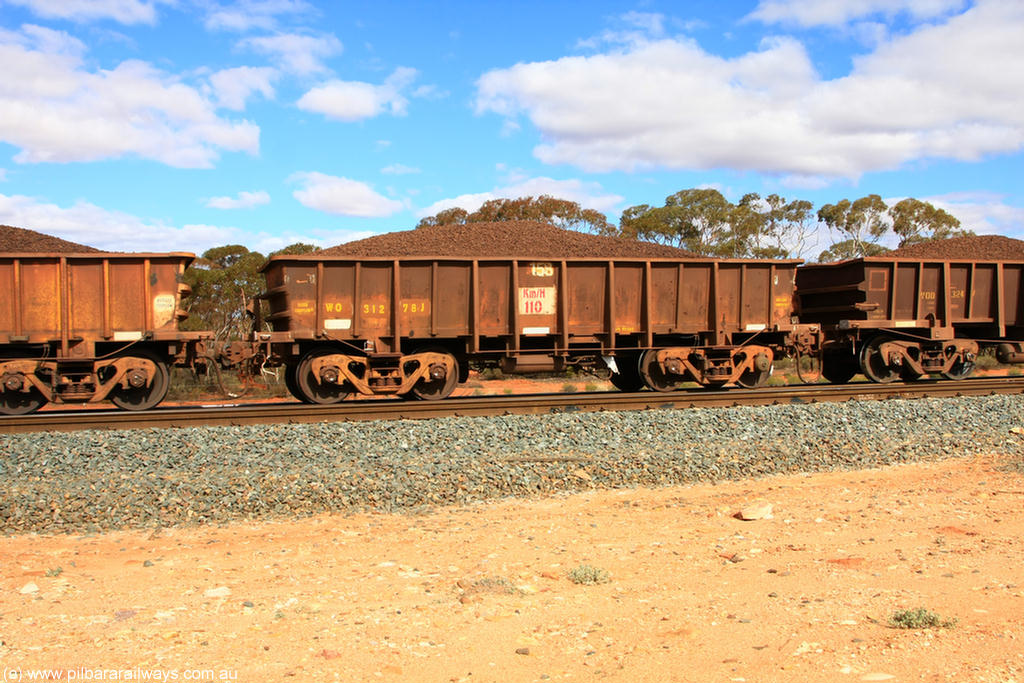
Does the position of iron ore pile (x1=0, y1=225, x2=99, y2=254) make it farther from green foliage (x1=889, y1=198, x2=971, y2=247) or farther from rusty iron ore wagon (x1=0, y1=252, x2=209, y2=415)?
green foliage (x1=889, y1=198, x2=971, y2=247)

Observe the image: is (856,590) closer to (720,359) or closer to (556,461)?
(556,461)

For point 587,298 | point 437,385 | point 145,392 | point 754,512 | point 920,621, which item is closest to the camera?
point 920,621

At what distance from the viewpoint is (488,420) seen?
10.2m

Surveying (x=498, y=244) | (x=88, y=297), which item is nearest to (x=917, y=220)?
(x=498, y=244)

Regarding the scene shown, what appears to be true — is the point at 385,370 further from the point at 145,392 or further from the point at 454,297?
the point at 145,392

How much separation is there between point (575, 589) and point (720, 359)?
965 centimetres

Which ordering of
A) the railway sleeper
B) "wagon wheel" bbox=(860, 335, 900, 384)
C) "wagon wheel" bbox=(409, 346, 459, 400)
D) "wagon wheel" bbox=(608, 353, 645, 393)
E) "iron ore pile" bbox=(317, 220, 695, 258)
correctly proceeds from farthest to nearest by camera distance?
"iron ore pile" bbox=(317, 220, 695, 258), "wagon wheel" bbox=(860, 335, 900, 384), "wagon wheel" bbox=(608, 353, 645, 393), "wagon wheel" bbox=(409, 346, 459, 400), the railway sleeper

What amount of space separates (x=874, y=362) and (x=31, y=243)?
83.4ft

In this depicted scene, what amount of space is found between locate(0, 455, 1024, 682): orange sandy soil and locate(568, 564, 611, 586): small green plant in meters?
0.06

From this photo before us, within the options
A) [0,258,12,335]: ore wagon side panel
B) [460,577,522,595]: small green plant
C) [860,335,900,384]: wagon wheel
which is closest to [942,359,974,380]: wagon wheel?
[860,335,900,384]: wagon wheel

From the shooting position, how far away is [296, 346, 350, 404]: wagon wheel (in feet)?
40.5

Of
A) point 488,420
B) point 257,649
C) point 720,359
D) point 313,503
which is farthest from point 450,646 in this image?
point 720,359

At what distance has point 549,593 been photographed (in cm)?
521

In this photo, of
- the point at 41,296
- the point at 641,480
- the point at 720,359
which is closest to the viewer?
the point at 641,480
